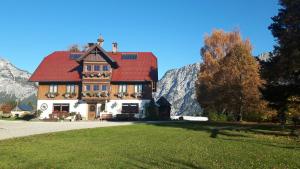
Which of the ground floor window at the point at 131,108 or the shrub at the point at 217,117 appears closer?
the shrub at the point at 217,117

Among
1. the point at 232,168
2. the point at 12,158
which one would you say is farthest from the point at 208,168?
the point at 12,158

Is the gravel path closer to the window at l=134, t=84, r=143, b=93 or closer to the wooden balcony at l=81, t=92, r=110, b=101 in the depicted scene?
the wooden balcony at l=81, t=92, r=110, b=101

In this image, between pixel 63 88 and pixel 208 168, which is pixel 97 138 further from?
pixel 63 88

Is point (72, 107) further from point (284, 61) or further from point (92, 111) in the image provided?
point (284, 61)

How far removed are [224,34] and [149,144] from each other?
41420 millimetres

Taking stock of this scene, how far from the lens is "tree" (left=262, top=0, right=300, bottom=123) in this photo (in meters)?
26.9

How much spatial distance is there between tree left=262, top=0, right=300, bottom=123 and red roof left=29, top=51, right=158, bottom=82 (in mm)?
27310

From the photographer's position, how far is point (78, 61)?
58.6m

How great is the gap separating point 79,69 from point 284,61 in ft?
126

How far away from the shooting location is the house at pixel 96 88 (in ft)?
183

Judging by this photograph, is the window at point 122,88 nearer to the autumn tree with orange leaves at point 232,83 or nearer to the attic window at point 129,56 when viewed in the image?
the attic window at point 129,56

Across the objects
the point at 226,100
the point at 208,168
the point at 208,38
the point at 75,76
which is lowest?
the point at 208,168

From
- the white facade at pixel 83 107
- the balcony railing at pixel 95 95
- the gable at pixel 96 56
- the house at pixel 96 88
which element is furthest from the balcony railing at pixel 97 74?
the white facade at pixel 83 107

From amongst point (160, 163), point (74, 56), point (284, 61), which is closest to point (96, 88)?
point (74, 56)
